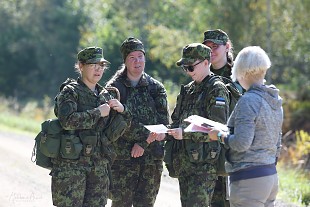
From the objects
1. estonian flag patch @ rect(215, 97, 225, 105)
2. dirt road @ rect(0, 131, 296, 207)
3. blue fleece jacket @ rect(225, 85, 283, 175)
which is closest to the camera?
blue fleece jacket @ rect(225, 85, 283, 175)

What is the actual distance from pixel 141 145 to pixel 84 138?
80 cm

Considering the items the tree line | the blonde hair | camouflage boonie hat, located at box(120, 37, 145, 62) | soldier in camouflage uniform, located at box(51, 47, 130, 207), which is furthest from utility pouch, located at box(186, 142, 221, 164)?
the tree line

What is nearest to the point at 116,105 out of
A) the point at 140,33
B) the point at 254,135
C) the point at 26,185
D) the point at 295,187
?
the point at 254,135

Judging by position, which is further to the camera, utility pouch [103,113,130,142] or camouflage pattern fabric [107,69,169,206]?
camouflage pattern fabric [107,69,169,206]

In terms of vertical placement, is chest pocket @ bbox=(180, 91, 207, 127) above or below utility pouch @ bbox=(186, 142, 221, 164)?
above

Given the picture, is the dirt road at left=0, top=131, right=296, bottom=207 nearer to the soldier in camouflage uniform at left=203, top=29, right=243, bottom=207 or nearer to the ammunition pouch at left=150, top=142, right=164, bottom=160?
the ammunition pouch at left=150, top=142, right=164, bottom=160

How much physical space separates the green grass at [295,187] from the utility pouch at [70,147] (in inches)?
170

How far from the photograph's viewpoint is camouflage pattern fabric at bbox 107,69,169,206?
6.91 meters

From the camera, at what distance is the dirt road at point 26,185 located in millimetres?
9188

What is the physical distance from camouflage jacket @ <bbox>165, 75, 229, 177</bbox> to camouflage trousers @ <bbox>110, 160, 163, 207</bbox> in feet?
2.06

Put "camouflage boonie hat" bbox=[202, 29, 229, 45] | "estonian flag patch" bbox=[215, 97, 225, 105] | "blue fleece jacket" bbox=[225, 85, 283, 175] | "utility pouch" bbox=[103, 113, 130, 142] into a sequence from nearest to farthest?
"blue fleece jacket" bbox=[225, 85, 283, 175]
"estonian flag patch" bbox=[215, 97, 225, 105]
"utility pouch" bbox=[103, 113, 130, 142]
"camouflage boonie hat" bbox=[202, 29, 229, 45]

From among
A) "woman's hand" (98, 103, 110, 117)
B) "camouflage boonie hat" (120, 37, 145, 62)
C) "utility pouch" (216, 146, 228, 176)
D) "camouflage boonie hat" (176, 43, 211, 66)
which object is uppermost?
"camouflage boonie hat" (120, 37, 145, 62)

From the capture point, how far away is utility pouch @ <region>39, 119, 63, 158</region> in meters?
6.16

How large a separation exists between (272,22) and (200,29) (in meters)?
3.59
